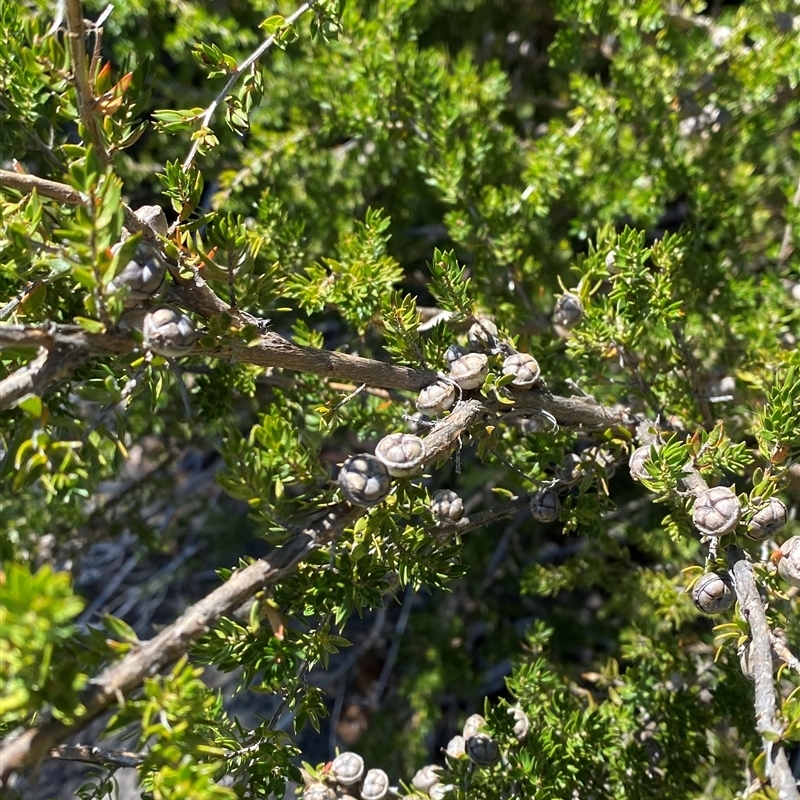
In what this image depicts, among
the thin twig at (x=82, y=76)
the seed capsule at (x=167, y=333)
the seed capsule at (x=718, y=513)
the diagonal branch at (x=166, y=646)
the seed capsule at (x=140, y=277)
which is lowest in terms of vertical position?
the diagonal branch at (x=166, y=646)

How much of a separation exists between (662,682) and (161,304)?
1.49 metres

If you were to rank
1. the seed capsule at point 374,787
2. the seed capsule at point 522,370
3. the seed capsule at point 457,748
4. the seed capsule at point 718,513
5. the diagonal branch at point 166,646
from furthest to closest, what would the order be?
the seed capsule at point 457,748, the seed capsule at point 374,787, the seed capsule at point 522,370, the seed capsule at point 718,513, the diagonal branch at point 166,646

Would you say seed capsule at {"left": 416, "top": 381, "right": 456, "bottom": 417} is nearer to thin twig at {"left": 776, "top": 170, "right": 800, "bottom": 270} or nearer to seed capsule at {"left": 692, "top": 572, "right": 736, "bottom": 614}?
seed capsule at {"left": 692, "top": 572, "right": 736, "bottom": 614}

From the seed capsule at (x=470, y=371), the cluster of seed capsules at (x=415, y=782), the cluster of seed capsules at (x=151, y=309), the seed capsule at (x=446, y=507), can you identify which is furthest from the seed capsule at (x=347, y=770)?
the cluster of seed capsules at (x=151, y=309)

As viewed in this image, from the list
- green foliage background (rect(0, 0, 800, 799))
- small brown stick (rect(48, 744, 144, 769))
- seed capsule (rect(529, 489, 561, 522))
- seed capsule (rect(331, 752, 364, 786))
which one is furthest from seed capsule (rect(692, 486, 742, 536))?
small brown stick (rect(48, 744, 144, 769))

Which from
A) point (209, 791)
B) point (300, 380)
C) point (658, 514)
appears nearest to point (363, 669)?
point (658, 514)

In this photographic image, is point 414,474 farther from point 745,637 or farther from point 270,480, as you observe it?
point 745,637

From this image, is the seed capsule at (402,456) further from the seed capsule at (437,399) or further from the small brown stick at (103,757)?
the small brown stick at (103,757)

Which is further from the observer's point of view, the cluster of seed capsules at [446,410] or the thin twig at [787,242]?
the thin twig at [787,242]

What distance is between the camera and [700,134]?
2.23m

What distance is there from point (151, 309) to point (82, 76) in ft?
1.07

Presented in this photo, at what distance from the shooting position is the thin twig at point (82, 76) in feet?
3.01

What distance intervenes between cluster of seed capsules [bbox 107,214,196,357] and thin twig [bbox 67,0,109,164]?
6.9 inches

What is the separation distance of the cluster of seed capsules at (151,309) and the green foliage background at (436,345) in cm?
4
